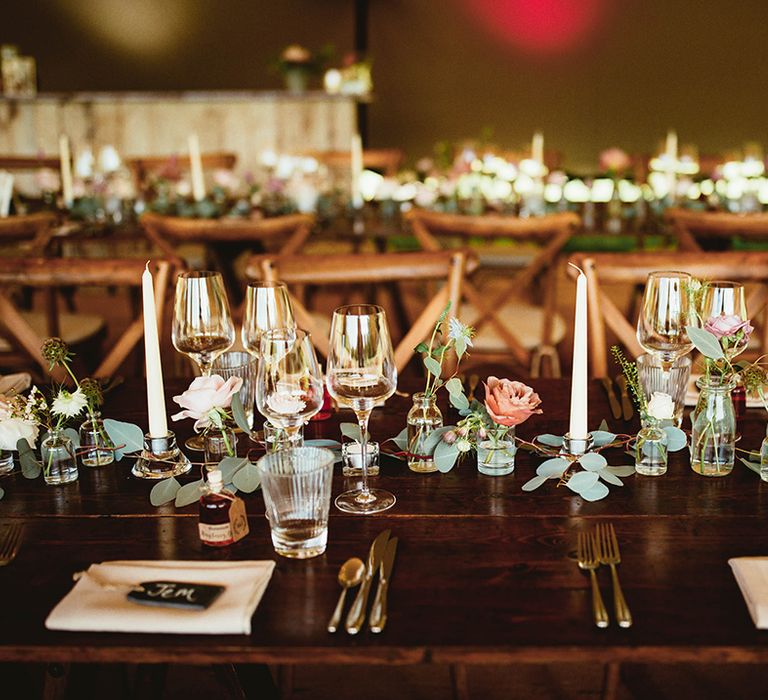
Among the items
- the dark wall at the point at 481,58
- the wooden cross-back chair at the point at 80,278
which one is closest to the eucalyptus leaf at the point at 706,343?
the wooden cross-back chair at the point at 80,278

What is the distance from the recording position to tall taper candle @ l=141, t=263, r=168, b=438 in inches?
45.5

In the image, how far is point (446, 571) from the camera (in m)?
0.94

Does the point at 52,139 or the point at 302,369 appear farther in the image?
the point at 52,139

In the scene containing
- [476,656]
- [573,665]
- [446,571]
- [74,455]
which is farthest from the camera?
[573,665]

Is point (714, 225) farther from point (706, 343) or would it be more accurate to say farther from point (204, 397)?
point (204, 397)

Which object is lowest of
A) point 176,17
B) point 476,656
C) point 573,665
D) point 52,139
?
point 573,665

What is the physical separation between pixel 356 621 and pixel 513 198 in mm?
2924

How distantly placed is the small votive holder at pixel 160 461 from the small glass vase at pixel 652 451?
1.92 ft

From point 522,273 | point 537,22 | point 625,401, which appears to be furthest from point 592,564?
point 537,22

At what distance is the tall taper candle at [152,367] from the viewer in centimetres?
116

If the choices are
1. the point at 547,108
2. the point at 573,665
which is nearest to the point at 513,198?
the point at 573,665

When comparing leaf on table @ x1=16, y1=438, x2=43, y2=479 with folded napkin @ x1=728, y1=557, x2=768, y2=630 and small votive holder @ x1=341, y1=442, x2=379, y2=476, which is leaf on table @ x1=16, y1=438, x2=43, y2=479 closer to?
small votive holder @ x1=341, y1=442, x2=379, y2=476

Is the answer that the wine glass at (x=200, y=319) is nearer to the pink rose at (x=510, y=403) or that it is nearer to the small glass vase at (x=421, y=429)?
the small glass vase at (x=421, y=429)

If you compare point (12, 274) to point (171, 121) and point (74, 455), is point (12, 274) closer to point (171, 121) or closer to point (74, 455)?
point (74, 455)
